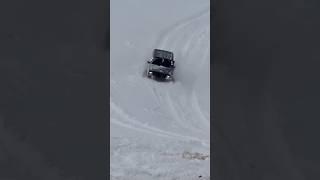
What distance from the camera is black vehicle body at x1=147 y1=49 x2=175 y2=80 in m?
18.7

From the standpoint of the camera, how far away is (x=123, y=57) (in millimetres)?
20750

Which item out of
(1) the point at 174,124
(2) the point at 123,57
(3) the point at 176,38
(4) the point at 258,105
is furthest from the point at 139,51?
(4) the point at 258,105

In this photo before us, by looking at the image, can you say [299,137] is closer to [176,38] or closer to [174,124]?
[174,124]

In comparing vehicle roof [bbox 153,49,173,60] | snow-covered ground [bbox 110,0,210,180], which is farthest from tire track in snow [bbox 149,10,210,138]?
vehicle roof [bbox 153,49,173,60]

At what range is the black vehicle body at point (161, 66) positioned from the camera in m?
18.7

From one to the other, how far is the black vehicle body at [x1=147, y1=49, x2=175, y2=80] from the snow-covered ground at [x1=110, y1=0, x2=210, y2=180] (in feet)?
1.13

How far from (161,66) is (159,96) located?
164 centimetres

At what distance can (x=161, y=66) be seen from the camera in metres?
18.7

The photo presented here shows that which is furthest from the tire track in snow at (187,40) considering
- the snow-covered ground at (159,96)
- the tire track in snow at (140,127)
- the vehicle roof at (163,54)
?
the tire track in snow at (140,127)

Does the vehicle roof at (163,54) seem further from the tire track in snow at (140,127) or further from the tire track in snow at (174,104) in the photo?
the tire track in snow at (140,127)

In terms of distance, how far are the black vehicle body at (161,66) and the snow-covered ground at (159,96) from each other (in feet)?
1.13

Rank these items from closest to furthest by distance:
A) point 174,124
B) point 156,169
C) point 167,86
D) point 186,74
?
1. point 156,169
2. point 174,124
3. point 167,86
4. point 186,74

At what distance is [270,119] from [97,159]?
0.75m

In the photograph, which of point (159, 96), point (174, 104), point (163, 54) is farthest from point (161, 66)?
point (174, 104)
